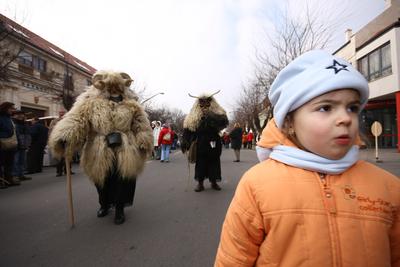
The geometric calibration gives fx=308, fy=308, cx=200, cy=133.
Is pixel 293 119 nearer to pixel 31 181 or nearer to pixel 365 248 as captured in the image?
pixel 365 248

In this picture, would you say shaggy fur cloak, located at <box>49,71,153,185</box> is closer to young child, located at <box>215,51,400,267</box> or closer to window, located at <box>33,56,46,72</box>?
young child, located at <box>215,51,400,267</box>

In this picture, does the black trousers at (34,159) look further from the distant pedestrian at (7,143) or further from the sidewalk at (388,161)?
the sidewalk at (388,161)

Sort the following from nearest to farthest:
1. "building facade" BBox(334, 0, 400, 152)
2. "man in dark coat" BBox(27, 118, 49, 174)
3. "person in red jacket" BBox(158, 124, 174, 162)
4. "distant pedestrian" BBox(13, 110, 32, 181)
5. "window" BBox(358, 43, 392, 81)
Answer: "distant pedestrian" BBox(13, 110, 32, 181)
"man in dark coat" BBox(27, 118, 49, 174)
"person in red jacket" BBox(158, 124, 174, 162)
"building facade" BBox(334, 0, 400, 152)
"window" BBox(358, 43, 392, 81)

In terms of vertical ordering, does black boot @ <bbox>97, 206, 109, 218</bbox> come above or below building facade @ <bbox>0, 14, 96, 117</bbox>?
below

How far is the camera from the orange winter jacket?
1.33 meters

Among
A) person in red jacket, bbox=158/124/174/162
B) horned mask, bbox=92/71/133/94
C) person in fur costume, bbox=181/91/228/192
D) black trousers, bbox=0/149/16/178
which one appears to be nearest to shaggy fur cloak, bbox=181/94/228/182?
person in fur costume, bbox=181/91/228/192

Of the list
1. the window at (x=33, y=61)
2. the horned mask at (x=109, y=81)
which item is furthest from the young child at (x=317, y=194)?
the window at (x=33, y=61)

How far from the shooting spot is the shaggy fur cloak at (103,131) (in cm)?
413

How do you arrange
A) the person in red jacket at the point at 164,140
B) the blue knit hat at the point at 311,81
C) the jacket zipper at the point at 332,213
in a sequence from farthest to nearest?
the person in red jacket at the point at 164,140
the blue knit hat at the point at 311,81
the jacket zipper at the point at 332,213

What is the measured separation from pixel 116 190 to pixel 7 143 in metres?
5.00

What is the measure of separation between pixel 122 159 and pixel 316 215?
10.6ft

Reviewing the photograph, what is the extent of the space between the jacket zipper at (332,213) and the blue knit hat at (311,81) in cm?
38

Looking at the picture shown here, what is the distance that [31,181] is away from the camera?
8766 millimetres

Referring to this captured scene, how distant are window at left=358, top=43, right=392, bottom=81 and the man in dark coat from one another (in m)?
19.9
